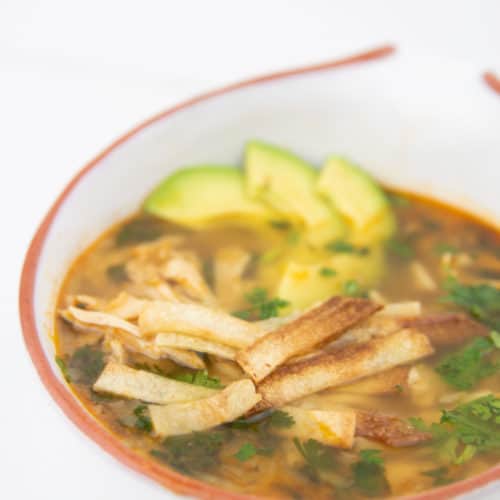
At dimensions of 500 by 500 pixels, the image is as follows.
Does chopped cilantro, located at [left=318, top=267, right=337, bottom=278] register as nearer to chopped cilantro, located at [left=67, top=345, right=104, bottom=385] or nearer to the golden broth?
the golden broth

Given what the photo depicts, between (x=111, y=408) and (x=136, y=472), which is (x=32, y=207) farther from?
(x=136, y=472)

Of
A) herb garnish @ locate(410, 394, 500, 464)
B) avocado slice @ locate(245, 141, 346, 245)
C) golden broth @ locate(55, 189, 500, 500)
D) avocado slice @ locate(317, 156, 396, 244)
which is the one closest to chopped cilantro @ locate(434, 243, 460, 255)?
golden broth @ locate(55, 189, 500, 500)

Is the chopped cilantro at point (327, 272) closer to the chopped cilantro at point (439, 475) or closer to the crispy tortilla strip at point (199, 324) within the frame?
the crispy tortilla strip at point (199, 324)

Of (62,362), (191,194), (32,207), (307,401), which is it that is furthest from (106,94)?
(307,401)

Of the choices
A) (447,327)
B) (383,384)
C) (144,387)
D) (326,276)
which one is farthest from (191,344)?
(447,327)

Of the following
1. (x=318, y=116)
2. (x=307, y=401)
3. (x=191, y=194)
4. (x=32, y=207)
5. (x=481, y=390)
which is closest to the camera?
(x=307, y=401)

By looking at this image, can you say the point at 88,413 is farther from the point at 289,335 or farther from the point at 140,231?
the point at 140,231
